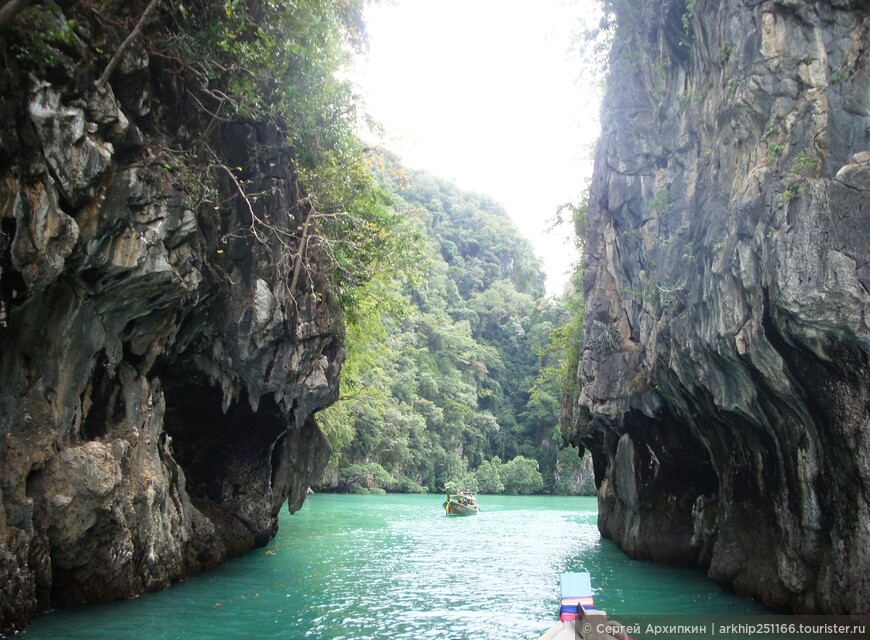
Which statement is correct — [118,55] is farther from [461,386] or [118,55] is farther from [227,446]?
[461,386]

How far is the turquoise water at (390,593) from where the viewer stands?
29.9 ft

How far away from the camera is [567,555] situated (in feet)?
59.3

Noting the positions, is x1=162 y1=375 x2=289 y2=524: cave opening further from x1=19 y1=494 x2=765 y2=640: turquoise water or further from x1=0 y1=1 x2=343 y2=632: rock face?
x1=19 y1=494 x2=765 y2=640: turquoise water

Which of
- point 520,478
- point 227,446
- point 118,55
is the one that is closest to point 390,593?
point 227,446

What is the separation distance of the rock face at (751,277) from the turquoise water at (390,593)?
180 centimetres

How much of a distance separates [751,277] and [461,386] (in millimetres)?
55092

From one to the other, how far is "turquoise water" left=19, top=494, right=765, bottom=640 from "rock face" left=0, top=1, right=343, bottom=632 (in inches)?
34.5

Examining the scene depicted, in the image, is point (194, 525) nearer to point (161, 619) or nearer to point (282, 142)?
Answer: point (161, 619)

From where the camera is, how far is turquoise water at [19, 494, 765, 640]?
912 cm

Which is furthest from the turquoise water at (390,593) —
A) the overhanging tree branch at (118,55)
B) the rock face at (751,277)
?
the overhanging tree branch at (118,55)

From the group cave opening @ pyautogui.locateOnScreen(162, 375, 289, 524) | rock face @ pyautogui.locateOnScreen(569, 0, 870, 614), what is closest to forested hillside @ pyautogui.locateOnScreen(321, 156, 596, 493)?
cave opening @ pyautogui.locateOnScreen(162, 375, 289, 524)

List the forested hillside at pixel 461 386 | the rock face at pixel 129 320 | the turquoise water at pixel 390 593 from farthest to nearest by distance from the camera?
the forested hillside at pixel 461 386
the turquoise water at pixel 390 593
the rock face at pixel 129 320

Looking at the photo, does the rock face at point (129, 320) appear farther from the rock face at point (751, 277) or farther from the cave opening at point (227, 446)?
the rock face at point (751, 277)

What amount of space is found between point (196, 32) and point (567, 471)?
54.3 metres
